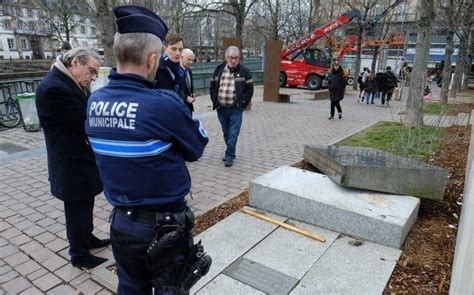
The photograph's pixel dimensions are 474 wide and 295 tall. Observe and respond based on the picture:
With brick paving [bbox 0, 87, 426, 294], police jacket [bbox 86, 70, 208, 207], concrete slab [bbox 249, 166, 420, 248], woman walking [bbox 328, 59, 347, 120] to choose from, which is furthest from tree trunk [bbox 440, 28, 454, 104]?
police jacket [bbox 86, 70, 208, 207]

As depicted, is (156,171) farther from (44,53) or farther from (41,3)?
(44,53)

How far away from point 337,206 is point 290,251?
706 mm

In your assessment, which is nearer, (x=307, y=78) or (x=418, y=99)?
(x=418, y=99)

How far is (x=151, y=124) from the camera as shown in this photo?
156 centimetres

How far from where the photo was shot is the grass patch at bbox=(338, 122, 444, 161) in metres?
5.98

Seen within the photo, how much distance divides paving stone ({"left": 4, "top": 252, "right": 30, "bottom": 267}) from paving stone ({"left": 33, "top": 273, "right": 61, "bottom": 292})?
39cm

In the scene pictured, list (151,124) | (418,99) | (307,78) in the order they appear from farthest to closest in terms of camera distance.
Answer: (307,78)
(418,99)
(151,124)

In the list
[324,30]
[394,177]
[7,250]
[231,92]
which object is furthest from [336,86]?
[324,30]

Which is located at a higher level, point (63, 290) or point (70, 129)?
point (70, 129)

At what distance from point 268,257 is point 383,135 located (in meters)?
6.09

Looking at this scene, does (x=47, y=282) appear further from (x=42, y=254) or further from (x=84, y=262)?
(x=42, y=254)

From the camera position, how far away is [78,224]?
2924mm

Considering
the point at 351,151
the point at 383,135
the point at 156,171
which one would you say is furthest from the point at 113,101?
the point at 383,135

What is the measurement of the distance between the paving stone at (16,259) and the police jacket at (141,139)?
2017 millimetres
